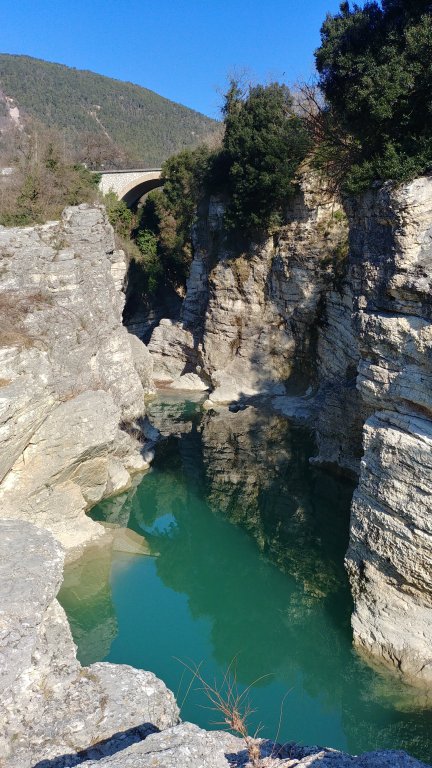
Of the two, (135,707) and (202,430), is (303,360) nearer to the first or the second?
(202,430)

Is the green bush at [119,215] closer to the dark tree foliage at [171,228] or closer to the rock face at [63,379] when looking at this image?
Answer: the dark tree foliage at [171,228]

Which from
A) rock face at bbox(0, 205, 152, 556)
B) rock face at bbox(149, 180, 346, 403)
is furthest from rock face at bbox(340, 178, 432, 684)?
rock face at bbox(149, 180, 346, 403)

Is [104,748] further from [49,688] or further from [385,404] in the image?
[385,404]

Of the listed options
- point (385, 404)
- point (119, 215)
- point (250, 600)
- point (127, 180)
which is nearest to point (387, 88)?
point (385, 404)

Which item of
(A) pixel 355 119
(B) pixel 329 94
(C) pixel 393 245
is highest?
(B) pixel 329 94

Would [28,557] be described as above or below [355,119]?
below

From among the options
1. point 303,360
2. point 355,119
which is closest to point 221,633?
point 355,119

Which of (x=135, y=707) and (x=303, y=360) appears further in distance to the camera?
(x=303, y=360)
